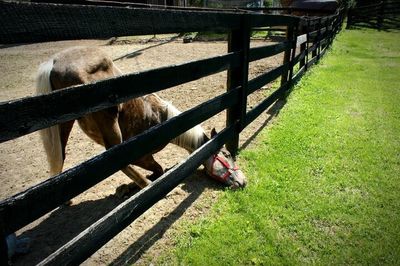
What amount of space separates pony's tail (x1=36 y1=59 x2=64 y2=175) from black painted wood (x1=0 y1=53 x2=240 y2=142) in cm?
123

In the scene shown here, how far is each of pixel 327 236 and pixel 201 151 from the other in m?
1.44

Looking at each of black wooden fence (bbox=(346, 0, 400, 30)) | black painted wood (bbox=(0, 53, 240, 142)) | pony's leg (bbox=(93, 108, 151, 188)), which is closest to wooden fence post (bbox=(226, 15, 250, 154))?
black painted wood (bbox=(0, 53, 240, 142))

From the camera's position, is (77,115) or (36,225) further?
(36,225)

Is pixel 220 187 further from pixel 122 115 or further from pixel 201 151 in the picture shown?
pixel 122 115

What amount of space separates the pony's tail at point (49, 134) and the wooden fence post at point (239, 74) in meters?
1.90

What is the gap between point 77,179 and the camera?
1.77 m

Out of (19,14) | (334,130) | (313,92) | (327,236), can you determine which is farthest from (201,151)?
(313,92)

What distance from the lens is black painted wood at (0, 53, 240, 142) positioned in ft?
4.55

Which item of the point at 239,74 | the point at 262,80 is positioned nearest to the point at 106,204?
the point at 239,74

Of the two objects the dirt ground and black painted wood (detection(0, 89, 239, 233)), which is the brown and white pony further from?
black painted wood (detection(0, 89, 239, 233))

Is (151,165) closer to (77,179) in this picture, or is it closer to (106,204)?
(106,204)

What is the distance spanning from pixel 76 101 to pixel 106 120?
1386mm

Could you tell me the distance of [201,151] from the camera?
3268 millimetres

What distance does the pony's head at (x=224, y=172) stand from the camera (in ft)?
11.4
